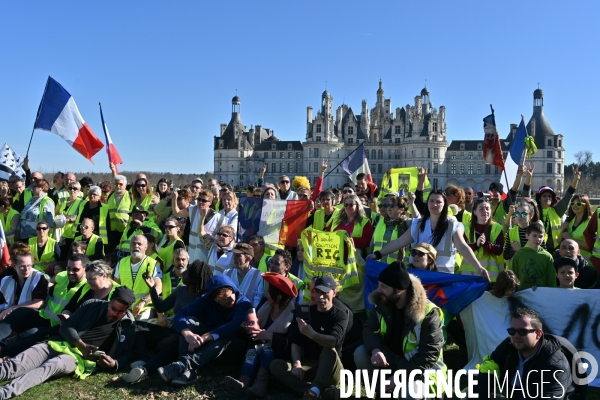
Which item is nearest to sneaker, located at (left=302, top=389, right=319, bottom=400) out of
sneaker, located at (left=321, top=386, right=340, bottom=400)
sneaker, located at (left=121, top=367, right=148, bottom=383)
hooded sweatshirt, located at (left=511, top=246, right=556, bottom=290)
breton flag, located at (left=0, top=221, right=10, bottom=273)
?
sneaker, located at (left=321, top=386, right=340, bottom=400)

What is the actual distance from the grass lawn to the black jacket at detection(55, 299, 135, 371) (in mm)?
280

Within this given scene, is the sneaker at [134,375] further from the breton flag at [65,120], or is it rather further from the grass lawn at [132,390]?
the breton flag at [65,120]

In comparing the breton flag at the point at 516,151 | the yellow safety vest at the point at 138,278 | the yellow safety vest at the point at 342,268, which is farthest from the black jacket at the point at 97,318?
the breton flag at the point at 516,151

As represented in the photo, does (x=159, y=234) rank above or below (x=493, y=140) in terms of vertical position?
below

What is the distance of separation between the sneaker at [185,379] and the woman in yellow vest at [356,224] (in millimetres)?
2792

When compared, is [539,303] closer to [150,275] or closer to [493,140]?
[150,275]

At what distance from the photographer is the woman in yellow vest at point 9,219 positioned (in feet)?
29.7

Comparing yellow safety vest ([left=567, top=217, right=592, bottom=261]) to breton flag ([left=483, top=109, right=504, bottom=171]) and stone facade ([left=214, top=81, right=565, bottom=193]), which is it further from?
stone facade ([left=214, top=81, right=565, bottom=193])

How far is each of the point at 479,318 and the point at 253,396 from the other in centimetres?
252

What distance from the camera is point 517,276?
617 cm

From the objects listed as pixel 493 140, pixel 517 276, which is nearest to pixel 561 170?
pixel 493 140

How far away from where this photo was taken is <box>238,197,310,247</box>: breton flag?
840cm

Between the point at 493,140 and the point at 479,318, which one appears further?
the point at 493,140

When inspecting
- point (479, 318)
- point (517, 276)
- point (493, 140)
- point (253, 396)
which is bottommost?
point (253, 396)
